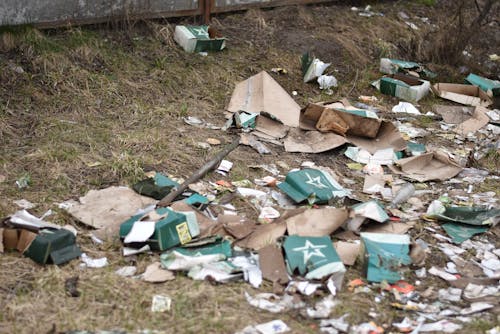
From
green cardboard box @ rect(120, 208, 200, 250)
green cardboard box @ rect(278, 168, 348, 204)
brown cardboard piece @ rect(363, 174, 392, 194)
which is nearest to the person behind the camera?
green cardboard box @ rect(120, 208, 200, 250)

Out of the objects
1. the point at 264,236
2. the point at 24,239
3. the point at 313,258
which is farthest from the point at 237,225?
the point at 24,239

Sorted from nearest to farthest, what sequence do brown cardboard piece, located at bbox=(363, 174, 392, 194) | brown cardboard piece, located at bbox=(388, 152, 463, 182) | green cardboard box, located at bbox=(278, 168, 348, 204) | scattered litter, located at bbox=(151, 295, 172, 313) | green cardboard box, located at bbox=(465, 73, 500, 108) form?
scattered litter, located at bbox=(151, 295, 172, 313), green cardboard box, located at bbox=(278, 168, 348, 204), brown cardboard piece, located at bbox=(363, 174, 392, 194), brown cardboard piece, located at bbox=(388, 152, 463, 182), green cardboard box, located at bbox=(465, 73, 500, 108)

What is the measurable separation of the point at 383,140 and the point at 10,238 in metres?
2.97

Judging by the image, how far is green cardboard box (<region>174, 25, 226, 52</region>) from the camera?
621cm

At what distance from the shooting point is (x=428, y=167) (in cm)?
508

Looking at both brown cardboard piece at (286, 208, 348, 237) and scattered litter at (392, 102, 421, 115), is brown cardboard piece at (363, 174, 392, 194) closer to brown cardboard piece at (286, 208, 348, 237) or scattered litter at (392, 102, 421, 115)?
brown cardboard piece at (286, 208, 348, 237)

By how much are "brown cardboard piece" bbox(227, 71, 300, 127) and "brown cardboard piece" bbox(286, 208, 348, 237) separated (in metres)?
1.61

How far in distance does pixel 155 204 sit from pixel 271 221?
0.71 m

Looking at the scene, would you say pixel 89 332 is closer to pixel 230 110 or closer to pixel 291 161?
pixel 291 161

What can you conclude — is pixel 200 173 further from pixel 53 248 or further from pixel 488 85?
pixel 488 85

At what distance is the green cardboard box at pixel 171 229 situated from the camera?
368 centimetres

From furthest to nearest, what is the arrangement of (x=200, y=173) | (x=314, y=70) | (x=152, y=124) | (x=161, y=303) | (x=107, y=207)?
1. (x=314, y=70)
2. (x=152, y=124)
3. (x=200, y=173)
4. (x=107, y=207)
5. (x=161, y=303)

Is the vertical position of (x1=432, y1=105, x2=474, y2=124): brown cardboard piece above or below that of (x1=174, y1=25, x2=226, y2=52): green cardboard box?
below

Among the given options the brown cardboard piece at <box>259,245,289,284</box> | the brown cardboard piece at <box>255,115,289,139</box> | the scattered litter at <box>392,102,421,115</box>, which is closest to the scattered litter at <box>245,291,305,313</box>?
the brown cardboard piece at <box>259,245,289,284</box>
